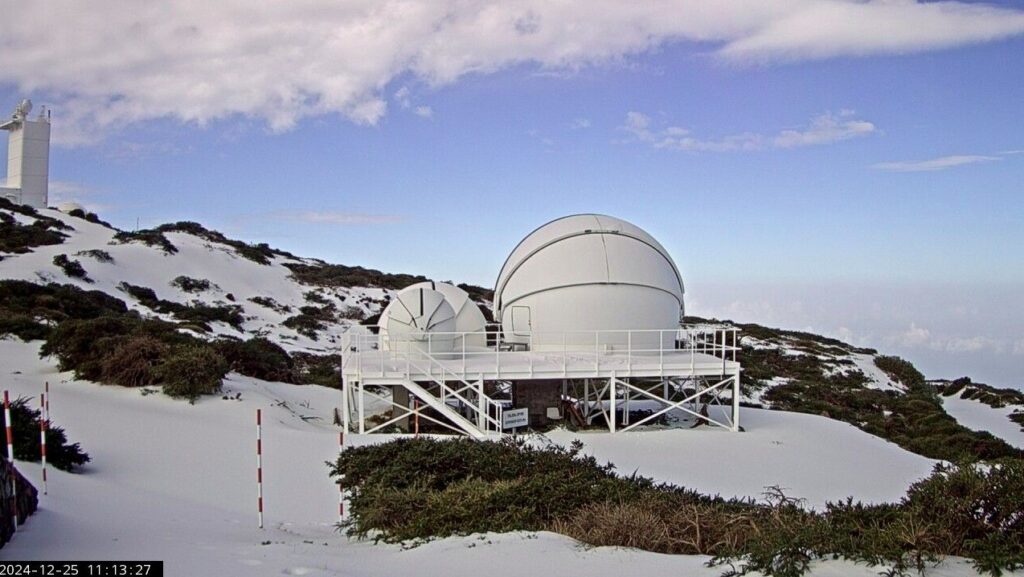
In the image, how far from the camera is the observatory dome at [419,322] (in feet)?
64.4

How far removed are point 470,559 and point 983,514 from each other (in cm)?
406

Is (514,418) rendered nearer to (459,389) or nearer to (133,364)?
(459,389)

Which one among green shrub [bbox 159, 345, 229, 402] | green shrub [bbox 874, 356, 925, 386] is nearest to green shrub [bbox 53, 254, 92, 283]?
green shrub [bbox 159, 345, 229, 402]

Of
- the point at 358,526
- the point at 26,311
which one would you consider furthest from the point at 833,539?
the point at 26,311

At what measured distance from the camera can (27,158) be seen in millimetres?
53062

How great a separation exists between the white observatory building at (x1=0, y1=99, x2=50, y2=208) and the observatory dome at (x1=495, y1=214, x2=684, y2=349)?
145 ft

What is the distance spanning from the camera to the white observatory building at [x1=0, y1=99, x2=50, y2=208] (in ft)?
170

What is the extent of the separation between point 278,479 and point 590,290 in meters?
10.4

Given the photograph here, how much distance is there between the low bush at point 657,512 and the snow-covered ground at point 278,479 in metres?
0.23

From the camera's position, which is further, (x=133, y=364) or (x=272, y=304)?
(x=272, y=304)

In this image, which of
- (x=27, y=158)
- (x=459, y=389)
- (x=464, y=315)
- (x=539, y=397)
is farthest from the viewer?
(x=27, y=158)

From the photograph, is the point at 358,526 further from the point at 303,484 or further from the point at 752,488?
the point at 752,488

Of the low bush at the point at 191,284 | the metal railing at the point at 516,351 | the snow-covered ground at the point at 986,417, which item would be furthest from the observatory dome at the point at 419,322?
the low bush at the point at 191,284

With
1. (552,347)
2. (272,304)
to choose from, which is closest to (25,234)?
(272,304)
